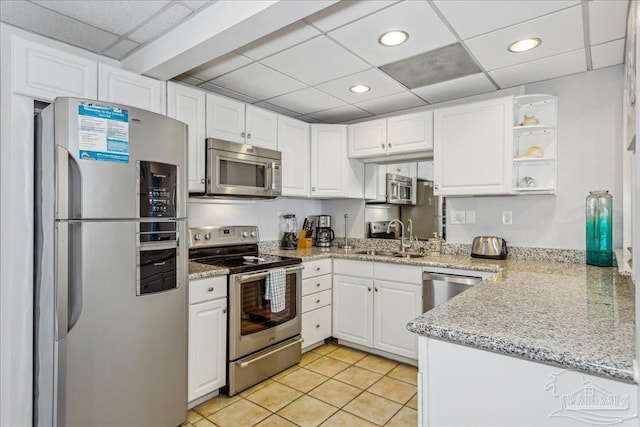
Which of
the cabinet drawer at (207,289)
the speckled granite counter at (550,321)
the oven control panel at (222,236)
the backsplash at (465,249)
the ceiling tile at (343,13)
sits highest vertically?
the ceiling tile at (343,13)

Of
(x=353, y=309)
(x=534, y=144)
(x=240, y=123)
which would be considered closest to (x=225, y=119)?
(x=240, y=123)

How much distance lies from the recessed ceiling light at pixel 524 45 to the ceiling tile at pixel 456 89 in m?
0.41

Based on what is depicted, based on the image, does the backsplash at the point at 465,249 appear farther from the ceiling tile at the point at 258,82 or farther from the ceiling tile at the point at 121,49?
the ceiling tile at the point at 121,49

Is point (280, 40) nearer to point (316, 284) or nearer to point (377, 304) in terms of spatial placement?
point (316, 284)

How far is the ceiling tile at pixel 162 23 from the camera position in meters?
1.90

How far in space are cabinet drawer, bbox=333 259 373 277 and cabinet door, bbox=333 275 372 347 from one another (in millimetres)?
44

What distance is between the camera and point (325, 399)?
2412 mm

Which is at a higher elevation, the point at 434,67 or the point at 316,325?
the point at 434,67

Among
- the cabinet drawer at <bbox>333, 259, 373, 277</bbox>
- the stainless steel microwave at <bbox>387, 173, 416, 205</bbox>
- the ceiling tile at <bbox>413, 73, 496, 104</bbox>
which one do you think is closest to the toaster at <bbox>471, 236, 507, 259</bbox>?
the stainless steel microwave at <bbox>387, 173, 416, 205</bbox>

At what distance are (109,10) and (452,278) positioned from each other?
2.70 metres

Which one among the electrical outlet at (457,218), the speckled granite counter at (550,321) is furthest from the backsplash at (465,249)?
the speckled granite counter at (550,321)

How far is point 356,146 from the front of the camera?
3.56 meters

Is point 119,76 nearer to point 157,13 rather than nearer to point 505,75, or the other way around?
point 157,13

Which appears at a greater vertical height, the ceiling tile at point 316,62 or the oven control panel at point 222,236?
the ceiling tile at point 316,62
